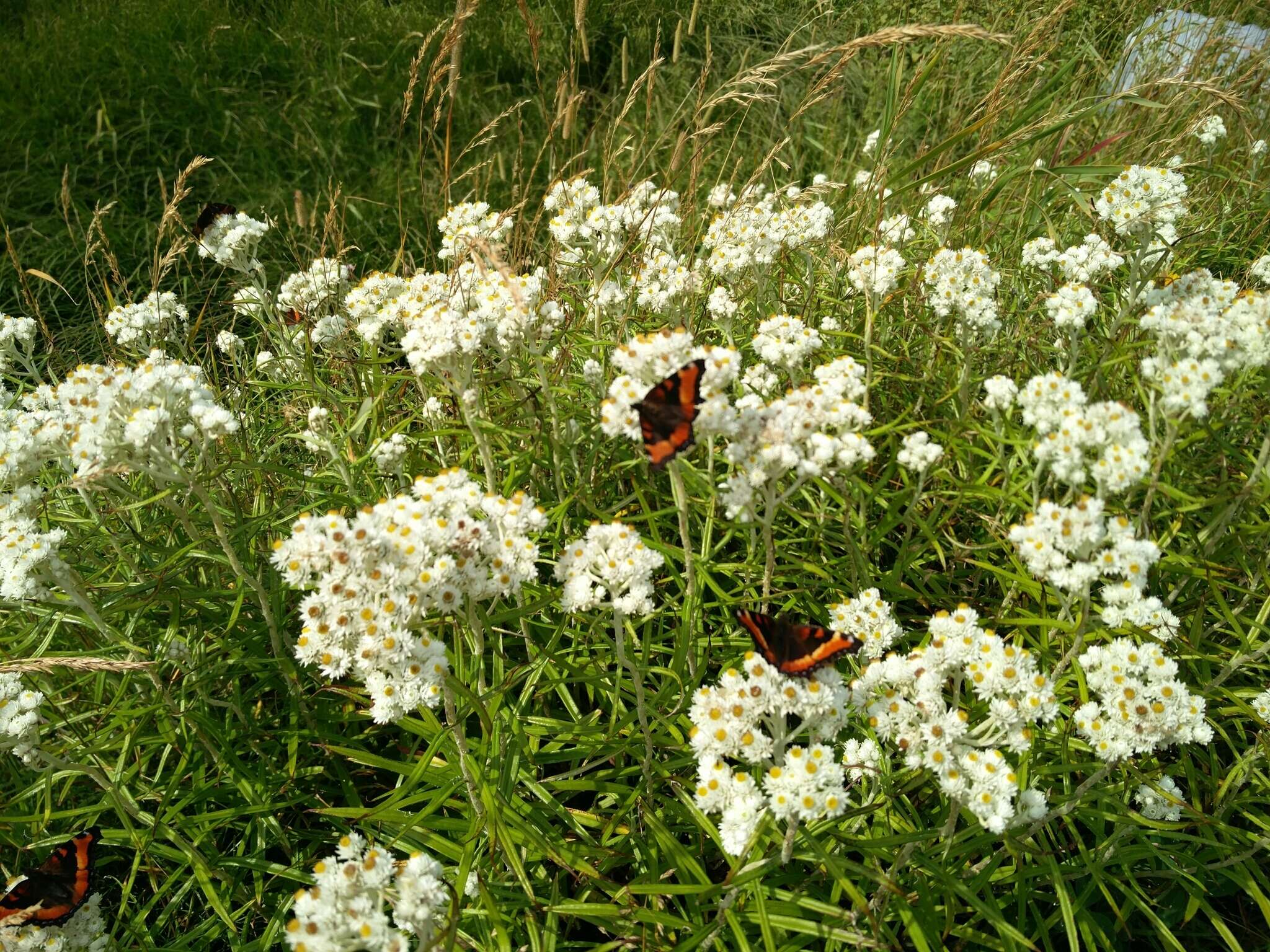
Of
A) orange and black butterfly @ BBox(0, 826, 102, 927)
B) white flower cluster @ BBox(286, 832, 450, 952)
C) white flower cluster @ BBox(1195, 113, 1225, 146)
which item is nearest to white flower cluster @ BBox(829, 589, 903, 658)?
white flower cluster @ BBox(286, 832, 450, 952)

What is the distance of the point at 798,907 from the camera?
6.53 ft

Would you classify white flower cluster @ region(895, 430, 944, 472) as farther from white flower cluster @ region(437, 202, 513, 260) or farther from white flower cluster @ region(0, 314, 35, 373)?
white flower cluster @ region(0, 314, 35, 373)

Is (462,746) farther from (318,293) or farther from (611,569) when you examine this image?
(318,293)

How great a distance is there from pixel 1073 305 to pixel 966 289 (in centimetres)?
35

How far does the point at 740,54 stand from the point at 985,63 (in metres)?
2.29

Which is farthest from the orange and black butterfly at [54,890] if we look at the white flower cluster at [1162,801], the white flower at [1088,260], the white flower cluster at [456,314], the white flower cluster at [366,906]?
the white flower at [1088,260]

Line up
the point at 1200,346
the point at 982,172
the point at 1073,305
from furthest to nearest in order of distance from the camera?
the point at 982,172, the point at 1073,305, the point at 1200,346

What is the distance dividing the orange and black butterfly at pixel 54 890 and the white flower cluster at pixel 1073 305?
123 inches

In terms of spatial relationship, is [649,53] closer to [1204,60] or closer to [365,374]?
[1204,60]

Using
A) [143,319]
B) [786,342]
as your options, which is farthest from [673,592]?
[143,319]

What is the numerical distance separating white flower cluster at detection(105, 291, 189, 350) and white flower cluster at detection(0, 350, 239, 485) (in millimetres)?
899

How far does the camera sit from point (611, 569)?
188 centimetres

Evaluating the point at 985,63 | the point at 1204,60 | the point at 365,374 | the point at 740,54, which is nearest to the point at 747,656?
the point at 365,374

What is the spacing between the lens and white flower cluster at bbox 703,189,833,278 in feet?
10.4
